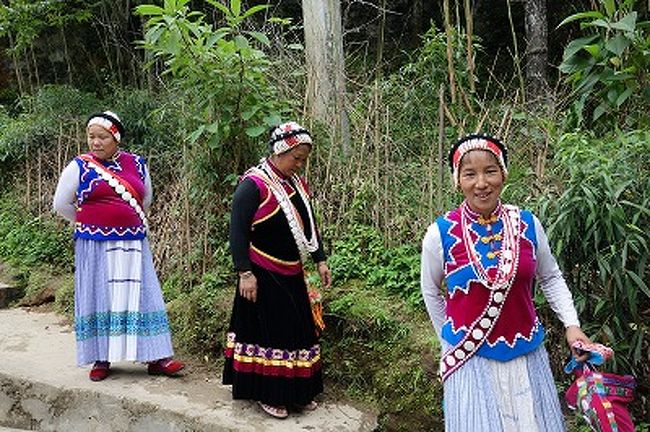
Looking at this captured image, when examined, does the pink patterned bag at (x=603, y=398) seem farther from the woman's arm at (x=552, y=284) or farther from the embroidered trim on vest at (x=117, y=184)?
the embroidered trim on vest at (x=117, y=184)

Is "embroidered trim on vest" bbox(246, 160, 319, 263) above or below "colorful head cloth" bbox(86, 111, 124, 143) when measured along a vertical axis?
below

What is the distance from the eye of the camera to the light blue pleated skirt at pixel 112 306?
404cm

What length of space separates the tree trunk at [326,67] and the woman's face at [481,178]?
8.95 ft

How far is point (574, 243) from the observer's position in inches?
120

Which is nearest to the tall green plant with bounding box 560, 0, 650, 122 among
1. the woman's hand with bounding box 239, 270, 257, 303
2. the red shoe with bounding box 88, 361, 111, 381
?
the woman's hand with bounding box 239, 270, 257, 303

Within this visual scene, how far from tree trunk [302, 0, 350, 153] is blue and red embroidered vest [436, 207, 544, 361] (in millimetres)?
2734

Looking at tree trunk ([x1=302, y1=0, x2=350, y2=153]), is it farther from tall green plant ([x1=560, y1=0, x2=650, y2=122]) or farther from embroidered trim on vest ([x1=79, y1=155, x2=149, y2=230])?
tall green plant ([x1=560, y1=0, x2=650, y2=122])

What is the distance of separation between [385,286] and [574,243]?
139 centimetres

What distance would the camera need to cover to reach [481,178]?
2346mm

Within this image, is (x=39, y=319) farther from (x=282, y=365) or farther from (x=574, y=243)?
(x=574, y=243)

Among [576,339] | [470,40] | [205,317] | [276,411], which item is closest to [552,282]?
[576,339]

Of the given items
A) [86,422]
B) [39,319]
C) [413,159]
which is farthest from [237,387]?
[39,319]

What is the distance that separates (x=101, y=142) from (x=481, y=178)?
7.74 feet

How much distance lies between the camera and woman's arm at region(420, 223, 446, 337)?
95.1 inches
